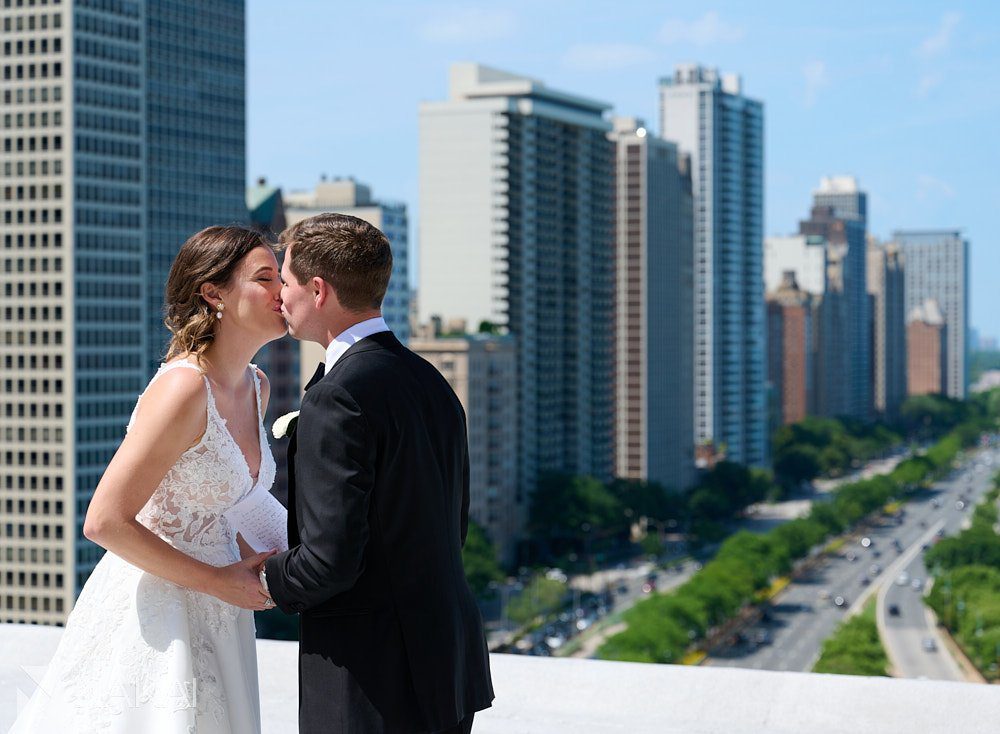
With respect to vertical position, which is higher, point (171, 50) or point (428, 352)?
point (171, 50)

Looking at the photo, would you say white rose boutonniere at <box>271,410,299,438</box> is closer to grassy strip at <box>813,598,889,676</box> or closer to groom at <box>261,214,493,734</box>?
groom at <box>261,214,493,734</box>

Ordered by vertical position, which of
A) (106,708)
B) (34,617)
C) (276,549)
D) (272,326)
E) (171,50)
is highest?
(171,50)

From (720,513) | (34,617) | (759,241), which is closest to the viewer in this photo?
(34,617)

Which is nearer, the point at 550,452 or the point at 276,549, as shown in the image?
the point at 276,549

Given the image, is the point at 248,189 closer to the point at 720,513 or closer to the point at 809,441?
the point at 720,513

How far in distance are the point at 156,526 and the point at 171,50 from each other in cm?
6750

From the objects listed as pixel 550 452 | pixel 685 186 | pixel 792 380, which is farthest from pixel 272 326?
pixel 792 380

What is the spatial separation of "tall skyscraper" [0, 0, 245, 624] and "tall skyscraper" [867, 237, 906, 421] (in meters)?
115

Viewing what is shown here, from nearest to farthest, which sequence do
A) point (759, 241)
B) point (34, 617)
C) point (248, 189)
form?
1. point (34, 617)
2. point (248, 189)
3. point (759, 241)

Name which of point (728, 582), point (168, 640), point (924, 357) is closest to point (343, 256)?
point (168, 640)

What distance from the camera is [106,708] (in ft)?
14.1

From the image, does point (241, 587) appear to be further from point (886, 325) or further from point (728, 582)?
point (886, 325)

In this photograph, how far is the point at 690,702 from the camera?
636 centimetres

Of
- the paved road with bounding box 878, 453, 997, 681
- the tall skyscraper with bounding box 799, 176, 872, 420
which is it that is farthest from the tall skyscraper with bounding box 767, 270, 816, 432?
the paved road with bounding box 878, 453, 997, 681
